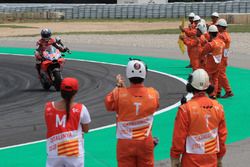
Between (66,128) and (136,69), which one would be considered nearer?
(66,128)

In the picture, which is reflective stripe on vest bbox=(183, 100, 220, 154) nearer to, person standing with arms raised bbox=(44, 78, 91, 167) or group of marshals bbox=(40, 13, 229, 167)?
group of marshals bbox=(40, 13, 229, 167)

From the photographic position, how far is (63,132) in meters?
7.63

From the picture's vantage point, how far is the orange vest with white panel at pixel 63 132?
7.60 metres

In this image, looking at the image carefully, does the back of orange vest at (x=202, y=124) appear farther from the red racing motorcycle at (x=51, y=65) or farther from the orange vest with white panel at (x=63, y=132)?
the red racing motorcycle at (x=51, y=65)

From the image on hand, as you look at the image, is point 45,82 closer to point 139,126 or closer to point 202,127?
point 139,126

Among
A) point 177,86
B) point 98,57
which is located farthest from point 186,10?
point 177,86

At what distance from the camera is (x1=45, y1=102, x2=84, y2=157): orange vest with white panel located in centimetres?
760

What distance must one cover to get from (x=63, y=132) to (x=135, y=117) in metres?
0.94

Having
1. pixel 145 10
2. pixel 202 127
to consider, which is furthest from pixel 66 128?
pixel 145 10

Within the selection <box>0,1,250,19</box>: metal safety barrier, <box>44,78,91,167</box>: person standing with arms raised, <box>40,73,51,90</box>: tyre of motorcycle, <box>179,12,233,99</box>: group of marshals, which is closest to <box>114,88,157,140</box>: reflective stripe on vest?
<box>44,78,91,167</box>: person standing with arms raised

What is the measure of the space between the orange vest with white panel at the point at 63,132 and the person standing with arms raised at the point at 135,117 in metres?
0.55

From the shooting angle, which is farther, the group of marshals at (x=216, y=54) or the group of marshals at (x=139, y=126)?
the group of marshals at (x=216, y=54)

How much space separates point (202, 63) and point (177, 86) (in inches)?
84.0

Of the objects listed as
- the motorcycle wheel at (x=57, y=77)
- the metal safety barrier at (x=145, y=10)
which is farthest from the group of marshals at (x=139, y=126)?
the metal safety barrier at (x=145, y=10)
